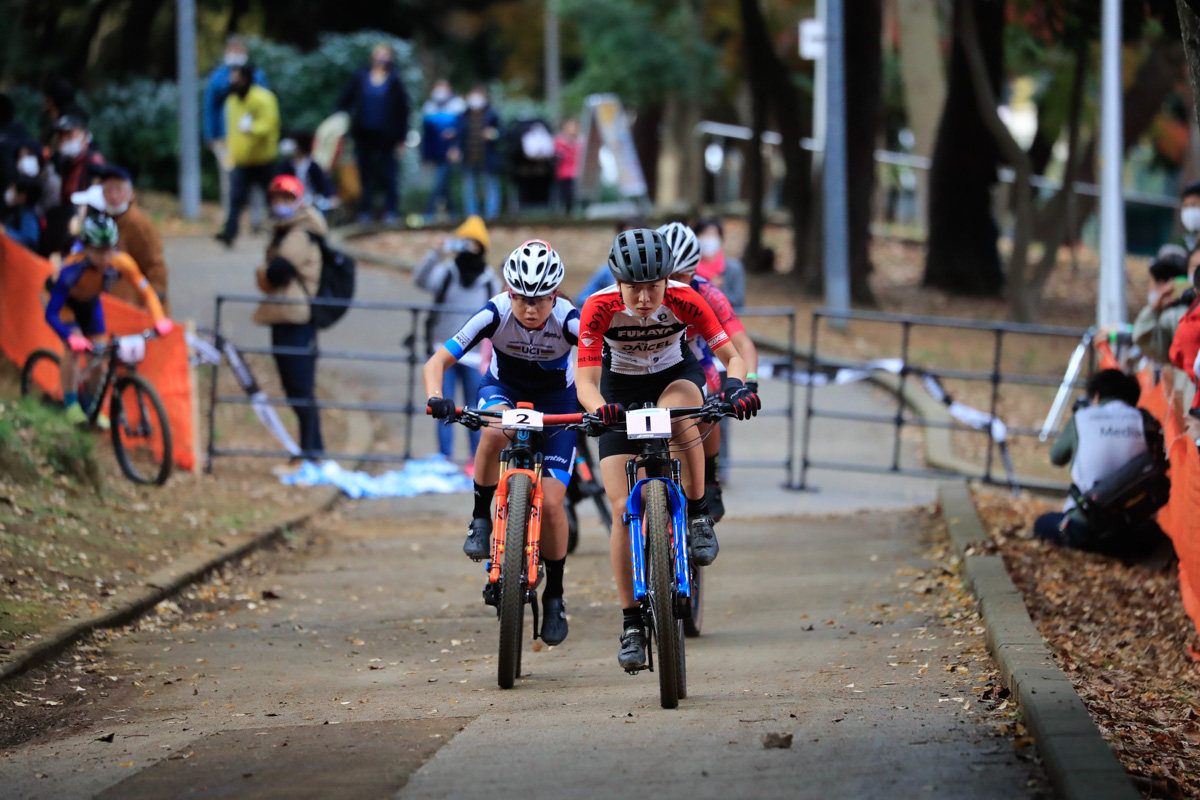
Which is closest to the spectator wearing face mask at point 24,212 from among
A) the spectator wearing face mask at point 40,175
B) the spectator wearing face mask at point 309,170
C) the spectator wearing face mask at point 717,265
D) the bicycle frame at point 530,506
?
the spectator wearing face mask at point 40,175

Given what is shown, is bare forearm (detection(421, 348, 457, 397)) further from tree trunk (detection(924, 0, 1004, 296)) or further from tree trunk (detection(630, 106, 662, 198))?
tree trunk (detection(630, 106, 662, 198))

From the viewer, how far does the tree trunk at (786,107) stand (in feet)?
77.5

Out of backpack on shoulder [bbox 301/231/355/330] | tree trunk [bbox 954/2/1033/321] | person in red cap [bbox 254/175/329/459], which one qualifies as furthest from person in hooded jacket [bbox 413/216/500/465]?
tree trunk [bbox 954/2/1033/321]

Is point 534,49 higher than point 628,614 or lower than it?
higher

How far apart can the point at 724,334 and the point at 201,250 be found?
16049mm

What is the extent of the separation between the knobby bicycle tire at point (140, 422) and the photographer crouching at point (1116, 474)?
6237 millimetres

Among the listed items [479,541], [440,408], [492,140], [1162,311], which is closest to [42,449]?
[479,541]

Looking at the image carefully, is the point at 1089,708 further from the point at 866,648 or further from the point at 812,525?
the point at 812,525

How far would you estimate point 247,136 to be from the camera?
2027 cm

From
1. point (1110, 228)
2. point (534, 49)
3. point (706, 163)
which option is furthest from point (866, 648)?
point (534, 49)

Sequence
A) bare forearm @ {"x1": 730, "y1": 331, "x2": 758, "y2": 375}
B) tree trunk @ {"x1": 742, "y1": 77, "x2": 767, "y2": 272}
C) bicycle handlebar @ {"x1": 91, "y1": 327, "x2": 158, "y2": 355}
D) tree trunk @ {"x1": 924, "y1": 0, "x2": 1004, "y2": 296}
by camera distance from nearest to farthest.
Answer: bare forearm @ {"x1": 730, "y1": 331, "x2": 758, "y2": 375}
bicycle handlebar @ {"x1": 91, "y1": 327, "x2": 158, "y2": 355}
tree trunk @ {"x1": 924, "y1": 0, "x2": 1004, "y2": 296}
tree trunk @ {"x1": 742, "y1": 77, "x2": 767, "y2": 272}

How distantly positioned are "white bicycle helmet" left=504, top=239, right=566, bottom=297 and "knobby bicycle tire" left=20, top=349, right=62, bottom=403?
22.2 feet

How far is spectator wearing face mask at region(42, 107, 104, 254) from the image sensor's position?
14391 mm

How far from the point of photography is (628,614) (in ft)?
22.9
